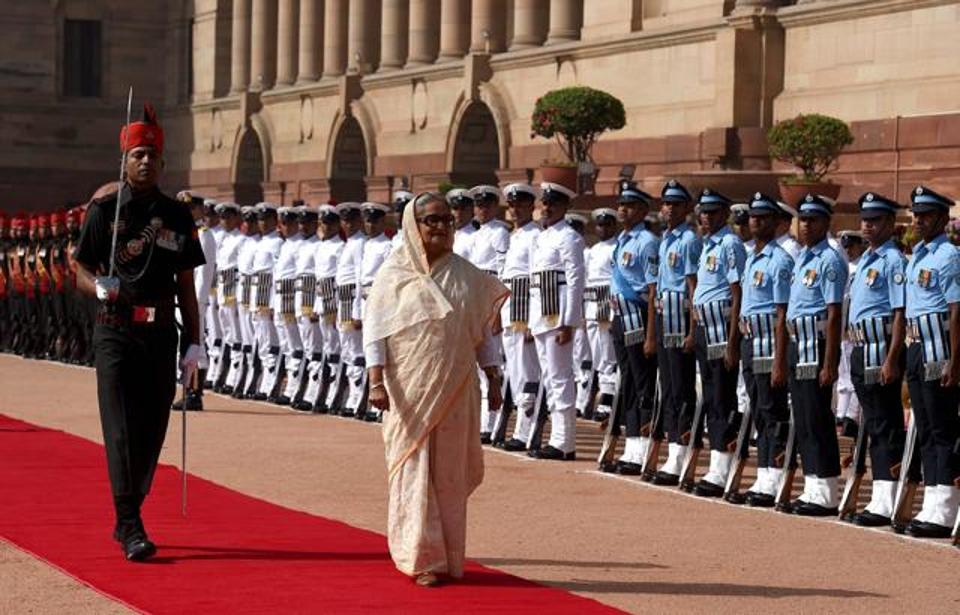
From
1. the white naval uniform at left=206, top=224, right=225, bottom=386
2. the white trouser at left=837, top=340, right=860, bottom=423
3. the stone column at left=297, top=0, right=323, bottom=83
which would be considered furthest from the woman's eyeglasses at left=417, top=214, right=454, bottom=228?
the stone column at left=297, top=0, right=323, bottom=83

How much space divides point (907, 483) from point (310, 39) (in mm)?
46050

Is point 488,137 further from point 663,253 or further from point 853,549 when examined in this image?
point 853,549

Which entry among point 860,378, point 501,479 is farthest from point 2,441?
point 860,378

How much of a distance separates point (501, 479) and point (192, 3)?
173ft

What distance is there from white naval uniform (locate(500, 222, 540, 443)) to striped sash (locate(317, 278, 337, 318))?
4336mm

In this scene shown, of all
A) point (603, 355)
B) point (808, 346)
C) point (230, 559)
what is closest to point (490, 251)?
point (603, 355)

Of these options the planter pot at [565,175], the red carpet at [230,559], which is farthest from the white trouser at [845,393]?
the planter pot at [565,175]

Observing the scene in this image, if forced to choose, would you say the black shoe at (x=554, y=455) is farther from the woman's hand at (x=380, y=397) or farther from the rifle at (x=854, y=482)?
the woman's hand at (x=380, y=397)

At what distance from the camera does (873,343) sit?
582 inches

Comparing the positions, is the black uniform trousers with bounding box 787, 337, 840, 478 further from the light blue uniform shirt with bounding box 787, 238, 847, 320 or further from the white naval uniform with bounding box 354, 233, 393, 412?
the white naval uniform with bounding box 354, 233, 393, 412

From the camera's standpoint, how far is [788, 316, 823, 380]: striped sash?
15203 millimetres

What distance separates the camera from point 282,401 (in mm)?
25672

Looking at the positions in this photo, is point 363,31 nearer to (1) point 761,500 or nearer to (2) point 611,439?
(2) point 611,439

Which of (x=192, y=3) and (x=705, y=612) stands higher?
(x=192, y=3)
